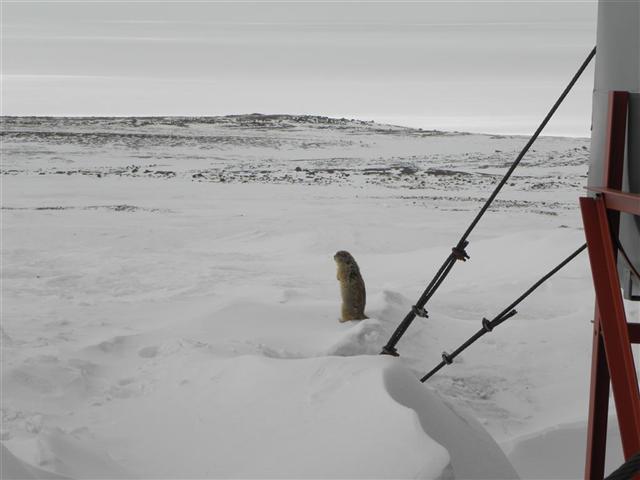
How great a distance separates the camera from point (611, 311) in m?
2.97

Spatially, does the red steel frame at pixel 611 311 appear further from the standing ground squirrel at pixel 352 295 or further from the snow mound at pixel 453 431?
the standing ground squirrel at pixel 352 295

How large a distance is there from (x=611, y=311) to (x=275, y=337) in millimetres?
3882

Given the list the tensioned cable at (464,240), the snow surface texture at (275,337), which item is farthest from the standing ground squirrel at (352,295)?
the tensioned cable at (464,240)

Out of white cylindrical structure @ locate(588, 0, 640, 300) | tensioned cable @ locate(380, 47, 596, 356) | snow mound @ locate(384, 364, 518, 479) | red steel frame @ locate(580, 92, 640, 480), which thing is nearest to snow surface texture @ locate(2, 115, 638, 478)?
snow mound @ locate(384, 364, 518, 479)

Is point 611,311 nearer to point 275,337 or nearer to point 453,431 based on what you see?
point 453,431

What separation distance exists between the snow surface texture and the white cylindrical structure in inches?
49.0

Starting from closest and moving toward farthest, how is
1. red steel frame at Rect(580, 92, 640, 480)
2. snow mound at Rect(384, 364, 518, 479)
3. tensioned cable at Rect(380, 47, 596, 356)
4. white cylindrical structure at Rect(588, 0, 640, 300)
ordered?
red steel frame at Rect(580, 92, 640, 480), white cylindrical structure at Rect(588, 0, 640, 300), snow mound at Rect(384, 364, 518, 479), tensioned cable at Rect(380, 47, 596, 356)

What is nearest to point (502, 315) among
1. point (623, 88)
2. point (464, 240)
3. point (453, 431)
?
point (464, 240)

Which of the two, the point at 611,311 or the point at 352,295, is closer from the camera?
the point at 611,311

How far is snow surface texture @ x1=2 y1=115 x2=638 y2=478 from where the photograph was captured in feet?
13.1

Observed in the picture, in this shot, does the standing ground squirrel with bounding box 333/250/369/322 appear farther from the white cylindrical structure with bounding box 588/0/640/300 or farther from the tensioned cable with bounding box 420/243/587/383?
the white cylindrical structure with bounding box 588/0/640/300

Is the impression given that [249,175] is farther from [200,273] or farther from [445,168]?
[200,273]

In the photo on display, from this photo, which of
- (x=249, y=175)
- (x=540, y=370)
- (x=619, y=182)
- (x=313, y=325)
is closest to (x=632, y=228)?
(x=619, y=182)

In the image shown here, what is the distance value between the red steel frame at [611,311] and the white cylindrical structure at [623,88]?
3.9 inches
